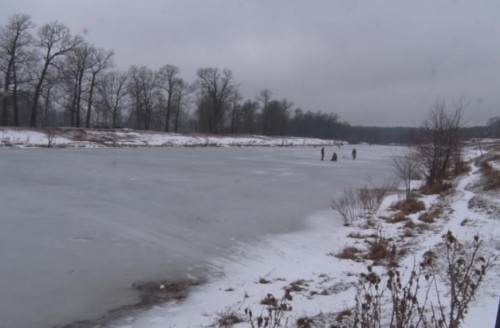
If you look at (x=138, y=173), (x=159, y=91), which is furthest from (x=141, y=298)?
(x=159, y=91)

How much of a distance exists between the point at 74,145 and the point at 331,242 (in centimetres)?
3346

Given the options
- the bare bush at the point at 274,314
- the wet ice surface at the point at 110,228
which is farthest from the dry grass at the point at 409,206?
the bare bush at the point at 274,314

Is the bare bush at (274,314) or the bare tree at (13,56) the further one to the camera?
the bare tree at (13,56)

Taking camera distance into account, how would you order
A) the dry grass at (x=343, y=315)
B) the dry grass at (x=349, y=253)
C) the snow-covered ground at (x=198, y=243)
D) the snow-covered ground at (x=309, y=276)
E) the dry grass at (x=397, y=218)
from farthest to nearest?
the dry grass at (x=397, y=218) → the dry grass at (x=349, y=253) → the snow-covered ground at (x=198, y=243) → the snow-covered ground at (x=309, y=276) → the dry grass at (x=343, y=315)

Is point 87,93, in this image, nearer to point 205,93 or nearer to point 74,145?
point 74,145

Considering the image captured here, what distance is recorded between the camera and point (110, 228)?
28.4ft

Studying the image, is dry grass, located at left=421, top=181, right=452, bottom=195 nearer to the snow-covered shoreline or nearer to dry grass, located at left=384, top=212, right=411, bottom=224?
dry grass, located at left=384, top=212, right=411, bottom=224

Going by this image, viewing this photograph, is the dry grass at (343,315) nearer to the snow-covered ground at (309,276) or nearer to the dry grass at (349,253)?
the snow-covered ground at (309,276)

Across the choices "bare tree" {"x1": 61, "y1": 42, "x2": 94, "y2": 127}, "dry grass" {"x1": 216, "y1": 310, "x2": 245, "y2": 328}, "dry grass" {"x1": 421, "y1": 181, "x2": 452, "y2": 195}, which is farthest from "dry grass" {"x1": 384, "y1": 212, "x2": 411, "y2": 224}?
"bare tree" {"x1": 61, "y1": 42, "x2": 94, "y2": 127}

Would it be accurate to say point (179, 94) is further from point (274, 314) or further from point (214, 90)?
point (274, 314)

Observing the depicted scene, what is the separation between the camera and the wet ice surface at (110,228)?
215 inches

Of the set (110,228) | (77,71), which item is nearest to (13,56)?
(77,71)

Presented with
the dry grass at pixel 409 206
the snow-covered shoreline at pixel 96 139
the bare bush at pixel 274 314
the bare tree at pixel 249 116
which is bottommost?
the dry grass at pixel 409 206

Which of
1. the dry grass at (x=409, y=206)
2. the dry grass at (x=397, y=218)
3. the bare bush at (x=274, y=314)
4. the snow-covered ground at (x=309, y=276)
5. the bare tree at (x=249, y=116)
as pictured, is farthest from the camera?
the bare tree at (x=249, y=116)
